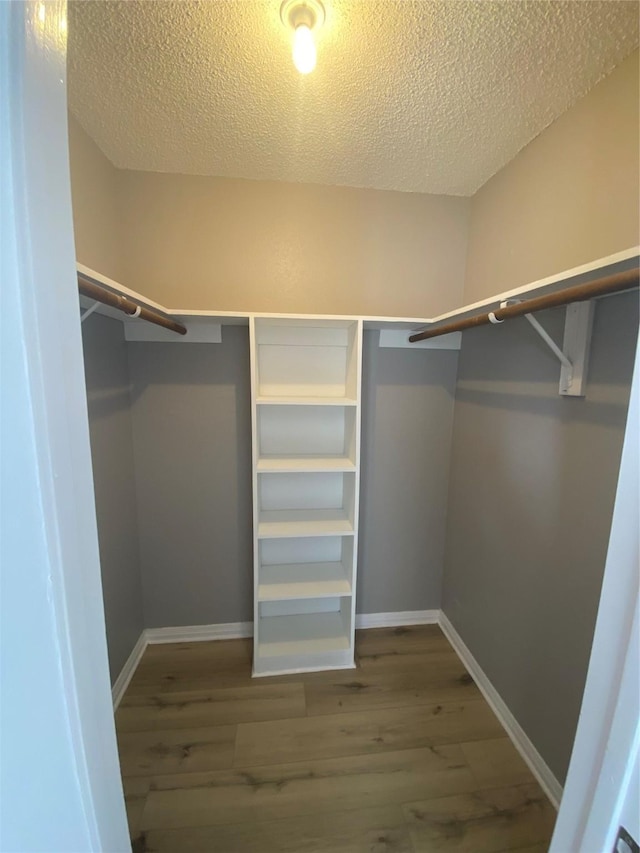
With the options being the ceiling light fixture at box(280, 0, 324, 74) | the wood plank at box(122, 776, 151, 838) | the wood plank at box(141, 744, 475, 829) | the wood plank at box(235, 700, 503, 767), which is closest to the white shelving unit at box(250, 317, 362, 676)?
the wood plank at box(235, 700, 503, 767)

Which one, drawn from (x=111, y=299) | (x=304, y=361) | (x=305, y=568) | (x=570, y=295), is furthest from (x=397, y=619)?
(x=111, y=299)

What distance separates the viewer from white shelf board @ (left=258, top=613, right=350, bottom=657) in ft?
6.08

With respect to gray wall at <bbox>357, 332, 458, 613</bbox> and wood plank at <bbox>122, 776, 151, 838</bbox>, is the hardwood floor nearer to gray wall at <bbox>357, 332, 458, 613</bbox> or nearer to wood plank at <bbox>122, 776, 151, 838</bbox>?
wood plank at <bbox>122, 776, 151, 838</bbox>

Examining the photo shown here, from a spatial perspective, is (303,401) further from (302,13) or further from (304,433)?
(302,13)

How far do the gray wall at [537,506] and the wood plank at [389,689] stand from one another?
19 cm

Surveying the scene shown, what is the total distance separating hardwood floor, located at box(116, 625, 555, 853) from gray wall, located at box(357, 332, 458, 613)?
15.7 inches

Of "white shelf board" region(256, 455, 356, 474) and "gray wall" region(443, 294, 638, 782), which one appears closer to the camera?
"gray wall" region(443, 294, 638, 782)

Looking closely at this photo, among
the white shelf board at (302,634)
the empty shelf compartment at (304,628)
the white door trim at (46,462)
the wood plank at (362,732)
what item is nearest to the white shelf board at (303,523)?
the empty shelf compartment at (304,628)

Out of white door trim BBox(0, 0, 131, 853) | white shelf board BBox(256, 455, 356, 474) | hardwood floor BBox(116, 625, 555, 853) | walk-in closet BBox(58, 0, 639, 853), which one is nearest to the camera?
white door trim BBox(0, 0, 131, 853)

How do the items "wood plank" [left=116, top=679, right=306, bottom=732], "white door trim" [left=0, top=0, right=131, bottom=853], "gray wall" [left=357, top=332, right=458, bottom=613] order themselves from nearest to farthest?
"white door trim" [left=0, top=0, right=131, bottom=853] < "wood plank" [left=116, top=679, right=306, bottom=732] < "gray wall" [left=357, top=332, right=458, bottom=613]

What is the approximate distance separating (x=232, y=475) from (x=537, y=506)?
4.86 ft

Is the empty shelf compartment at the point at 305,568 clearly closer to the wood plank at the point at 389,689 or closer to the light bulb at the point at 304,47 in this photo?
the wood plank at the point at 389,689

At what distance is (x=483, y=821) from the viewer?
124 cm

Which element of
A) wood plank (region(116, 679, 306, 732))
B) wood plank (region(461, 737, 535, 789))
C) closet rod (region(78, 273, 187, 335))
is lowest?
wood plank (region(116, 679, 306, 732))
